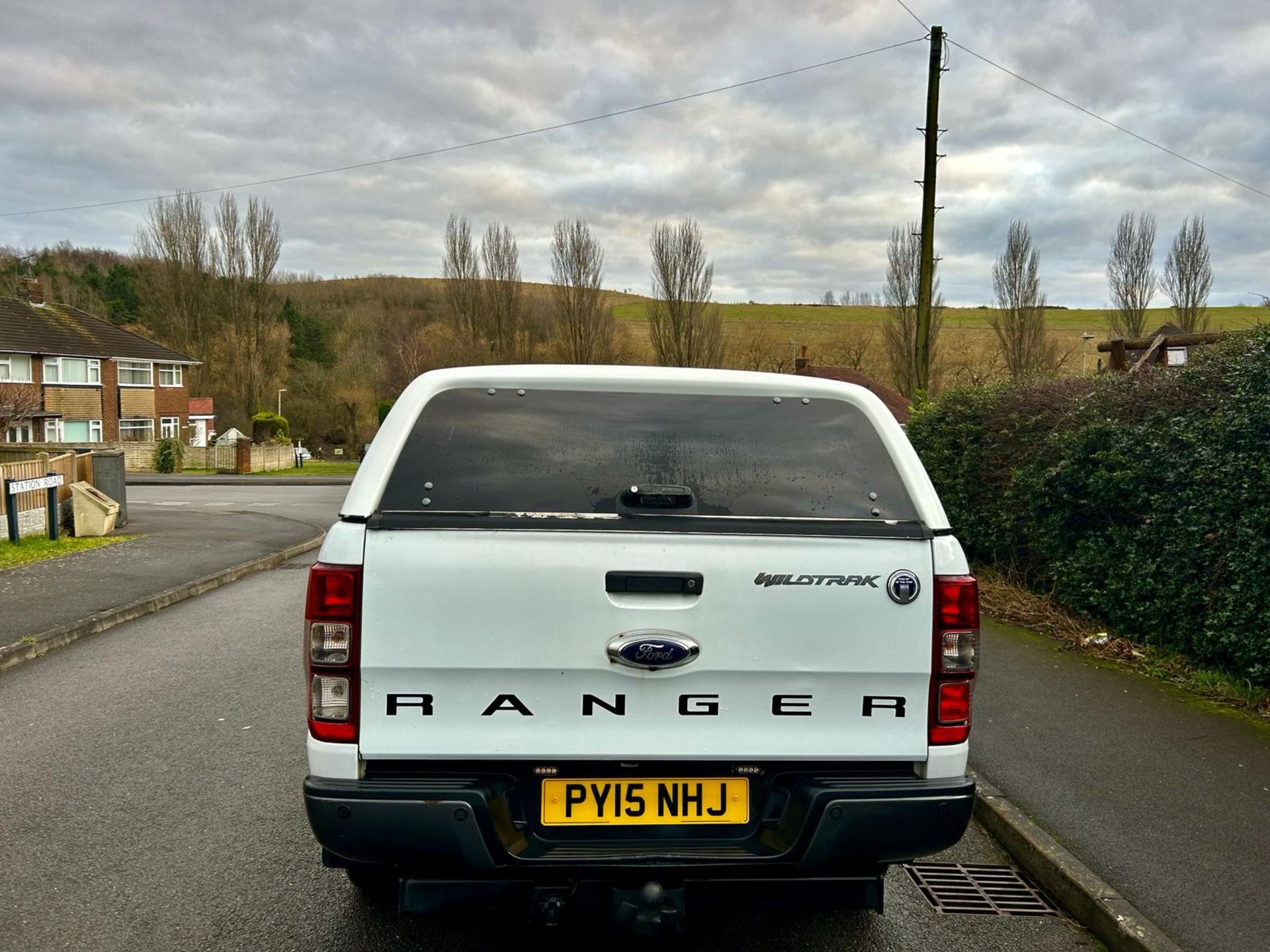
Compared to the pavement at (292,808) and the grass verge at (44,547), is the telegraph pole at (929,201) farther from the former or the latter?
the grass verge at (44,547)

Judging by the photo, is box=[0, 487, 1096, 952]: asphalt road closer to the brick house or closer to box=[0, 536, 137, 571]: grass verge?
box=[0, 536, 137, 571]: grass verge

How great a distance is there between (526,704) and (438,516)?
562 mm

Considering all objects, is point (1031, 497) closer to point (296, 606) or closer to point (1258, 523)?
point (1258, 523)

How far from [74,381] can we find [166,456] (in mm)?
8613

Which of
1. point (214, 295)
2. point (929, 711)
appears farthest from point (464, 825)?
point (214, 295)

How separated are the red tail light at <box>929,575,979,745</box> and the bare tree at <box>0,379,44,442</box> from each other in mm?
27542

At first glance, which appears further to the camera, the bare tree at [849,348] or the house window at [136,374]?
the house window at [136,374]

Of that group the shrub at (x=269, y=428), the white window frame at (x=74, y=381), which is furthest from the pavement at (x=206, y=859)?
the shrub at (x=269, y=428)

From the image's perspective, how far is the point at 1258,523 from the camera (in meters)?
5.50

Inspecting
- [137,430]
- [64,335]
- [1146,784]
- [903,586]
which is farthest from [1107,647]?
[137,430]

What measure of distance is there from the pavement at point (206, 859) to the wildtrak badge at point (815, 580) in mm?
1182

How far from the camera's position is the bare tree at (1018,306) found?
1721 inches

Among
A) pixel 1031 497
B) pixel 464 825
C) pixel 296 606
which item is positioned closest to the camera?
pixel 464 825

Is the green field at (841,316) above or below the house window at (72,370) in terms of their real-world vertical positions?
above
